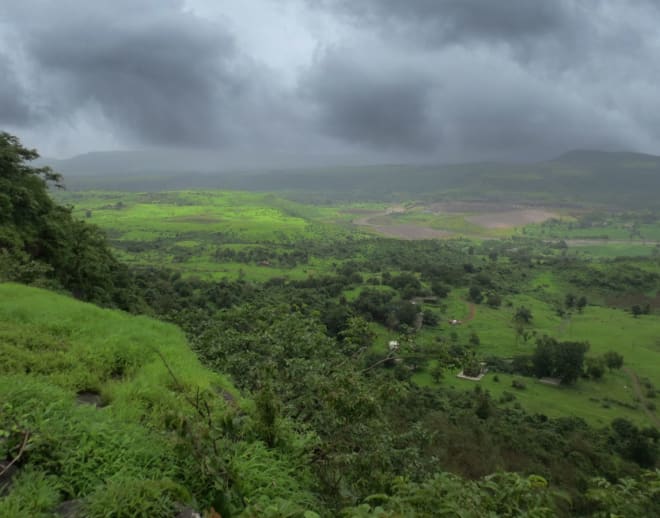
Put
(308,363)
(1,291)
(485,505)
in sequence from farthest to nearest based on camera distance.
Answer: (1,291)
(308,363)
(485,505)

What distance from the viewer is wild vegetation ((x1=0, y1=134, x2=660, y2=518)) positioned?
14.1 ft

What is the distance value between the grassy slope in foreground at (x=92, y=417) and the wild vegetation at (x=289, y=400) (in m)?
0.03

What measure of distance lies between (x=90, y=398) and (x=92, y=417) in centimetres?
140

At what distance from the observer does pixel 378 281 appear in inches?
3344

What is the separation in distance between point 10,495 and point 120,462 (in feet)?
3.34

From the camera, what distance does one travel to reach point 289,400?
771 centimetres

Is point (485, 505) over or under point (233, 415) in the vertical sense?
under

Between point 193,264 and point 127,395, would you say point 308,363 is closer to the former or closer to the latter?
point 127,395

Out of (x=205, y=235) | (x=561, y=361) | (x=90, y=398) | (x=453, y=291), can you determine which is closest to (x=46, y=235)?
(x=90, y=398)

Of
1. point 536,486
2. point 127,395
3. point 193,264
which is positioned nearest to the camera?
point 536,486

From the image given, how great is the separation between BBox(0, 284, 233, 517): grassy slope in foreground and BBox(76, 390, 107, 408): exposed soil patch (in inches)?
2.8

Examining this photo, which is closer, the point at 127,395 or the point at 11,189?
the point at 127,395

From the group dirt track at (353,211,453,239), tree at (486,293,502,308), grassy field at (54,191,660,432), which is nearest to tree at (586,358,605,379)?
grassy field at (54,191,660,432)

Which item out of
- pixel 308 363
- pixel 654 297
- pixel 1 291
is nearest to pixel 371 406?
pixel 308 363
